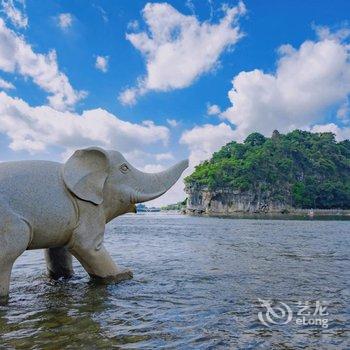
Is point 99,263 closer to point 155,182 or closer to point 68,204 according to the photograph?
point 68,204

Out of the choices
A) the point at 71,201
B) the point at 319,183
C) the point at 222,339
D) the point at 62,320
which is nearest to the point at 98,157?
the point at 71,201

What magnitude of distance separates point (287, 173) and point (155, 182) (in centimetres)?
11101

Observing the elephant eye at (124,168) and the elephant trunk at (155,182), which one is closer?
the elephant eye at (124,168)

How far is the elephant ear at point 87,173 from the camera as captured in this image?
19.9 feet

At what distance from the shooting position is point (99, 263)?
6477 mm

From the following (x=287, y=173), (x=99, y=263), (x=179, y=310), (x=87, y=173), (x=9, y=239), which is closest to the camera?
(x=179, y=310)

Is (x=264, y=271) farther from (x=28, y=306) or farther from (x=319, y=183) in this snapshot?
(x=319, y=183)

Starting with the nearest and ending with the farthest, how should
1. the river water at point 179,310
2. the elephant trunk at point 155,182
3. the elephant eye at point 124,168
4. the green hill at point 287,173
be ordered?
the river water at point 179,310, the elephant eye at point 124,168, the elephant trunk at point 155,182, the green hill at point 287,173

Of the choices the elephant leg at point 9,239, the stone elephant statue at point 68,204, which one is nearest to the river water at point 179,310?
the elephant leg at point 9,239

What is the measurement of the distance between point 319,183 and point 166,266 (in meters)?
113

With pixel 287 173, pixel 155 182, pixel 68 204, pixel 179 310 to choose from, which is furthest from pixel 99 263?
pixel 287 173

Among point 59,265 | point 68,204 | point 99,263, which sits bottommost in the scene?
point 59,265

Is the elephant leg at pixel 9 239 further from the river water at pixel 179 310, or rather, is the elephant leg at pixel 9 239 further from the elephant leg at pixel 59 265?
the elephant leg at pixel 59 265

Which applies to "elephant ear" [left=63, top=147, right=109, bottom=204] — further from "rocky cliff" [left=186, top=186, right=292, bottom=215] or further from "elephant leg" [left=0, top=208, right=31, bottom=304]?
"rocky cliff" [left=186, top=186, right=292, bottom=215]
